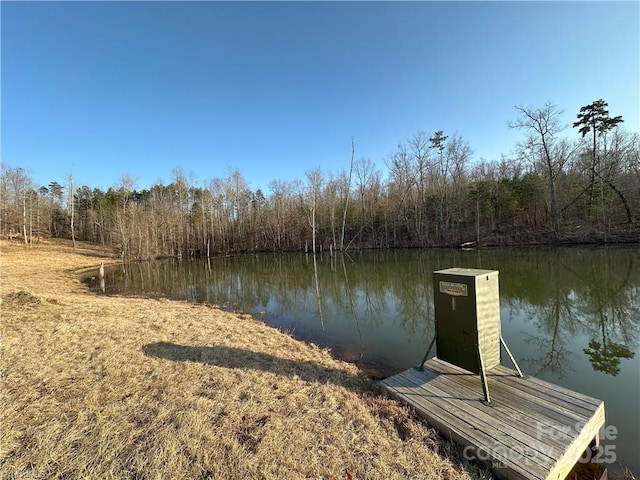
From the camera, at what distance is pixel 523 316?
7.95 m

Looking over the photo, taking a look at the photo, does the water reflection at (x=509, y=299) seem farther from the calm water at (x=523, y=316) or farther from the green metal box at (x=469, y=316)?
the green metal box at (x=469, y=316)

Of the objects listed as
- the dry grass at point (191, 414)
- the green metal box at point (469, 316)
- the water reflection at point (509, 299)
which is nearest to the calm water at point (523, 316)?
the water reflection at point (509, 299)

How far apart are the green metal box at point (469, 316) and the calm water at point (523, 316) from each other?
1.65m

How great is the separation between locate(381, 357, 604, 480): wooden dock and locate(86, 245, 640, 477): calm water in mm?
850

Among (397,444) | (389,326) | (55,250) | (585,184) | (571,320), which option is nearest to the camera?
(397,444)

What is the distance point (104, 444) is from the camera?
2678 mm

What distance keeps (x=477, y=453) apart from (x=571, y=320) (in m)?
6.87

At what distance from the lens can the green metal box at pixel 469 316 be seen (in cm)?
360

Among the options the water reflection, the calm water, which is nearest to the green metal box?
the calm water

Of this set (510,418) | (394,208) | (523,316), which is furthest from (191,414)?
(394,208)

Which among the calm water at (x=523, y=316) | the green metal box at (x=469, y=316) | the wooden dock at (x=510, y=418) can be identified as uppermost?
the green metal box at (x=469, y=316)

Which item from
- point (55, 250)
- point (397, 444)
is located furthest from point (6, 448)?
point (55, 250)

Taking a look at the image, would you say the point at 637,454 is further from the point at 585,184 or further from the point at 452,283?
the point at 585,184

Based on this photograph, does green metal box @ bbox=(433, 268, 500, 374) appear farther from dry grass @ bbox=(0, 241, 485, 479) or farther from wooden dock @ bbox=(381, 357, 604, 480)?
dry grass @ bbox=(0, 241, 485, 479)
